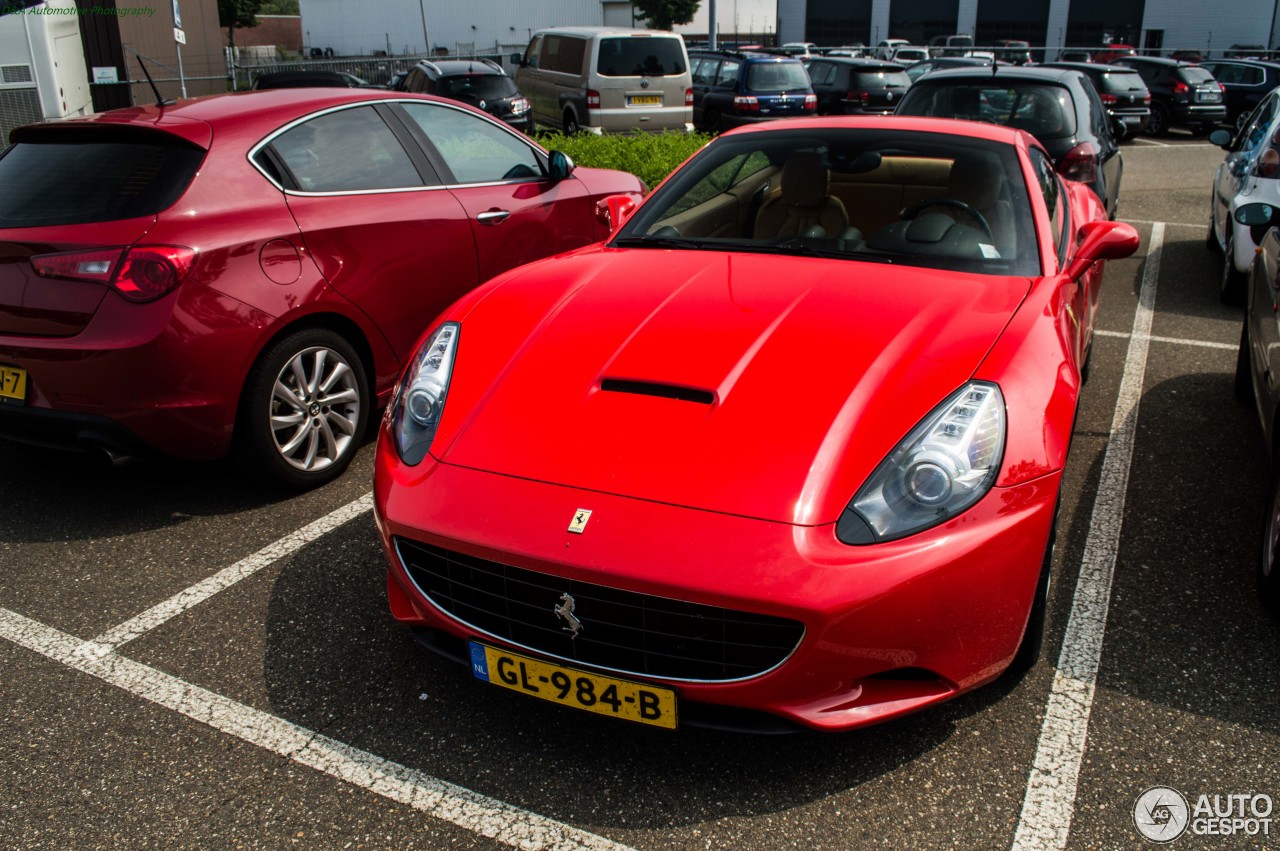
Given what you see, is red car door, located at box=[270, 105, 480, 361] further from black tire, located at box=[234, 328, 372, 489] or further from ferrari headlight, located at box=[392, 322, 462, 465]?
ferrari headlight, located at box=[392, 322, 462, 465]

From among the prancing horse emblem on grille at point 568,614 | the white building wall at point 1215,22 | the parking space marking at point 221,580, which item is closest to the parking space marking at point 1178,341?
the parking space marking at point 221,580

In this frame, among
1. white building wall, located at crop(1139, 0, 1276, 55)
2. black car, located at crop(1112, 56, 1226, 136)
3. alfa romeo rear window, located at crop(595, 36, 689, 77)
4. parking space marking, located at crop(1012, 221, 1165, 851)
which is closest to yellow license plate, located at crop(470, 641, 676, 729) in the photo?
parking space marking, located at crop(1012, 221, 1165, 851)

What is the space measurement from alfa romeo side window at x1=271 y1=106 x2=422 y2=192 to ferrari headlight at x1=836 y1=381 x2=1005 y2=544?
2902 mm

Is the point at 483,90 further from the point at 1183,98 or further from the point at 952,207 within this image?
the point at 952,207

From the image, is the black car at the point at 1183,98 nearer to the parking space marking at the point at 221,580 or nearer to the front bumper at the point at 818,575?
the parking space marking at the point at 221,580

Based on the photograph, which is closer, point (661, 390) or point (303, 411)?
point (661, 390)

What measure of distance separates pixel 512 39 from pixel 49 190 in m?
61.5

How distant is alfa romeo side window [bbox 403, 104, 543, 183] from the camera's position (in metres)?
4.99

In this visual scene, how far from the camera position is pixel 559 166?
5355 millimetres

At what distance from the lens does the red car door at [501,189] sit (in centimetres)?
497

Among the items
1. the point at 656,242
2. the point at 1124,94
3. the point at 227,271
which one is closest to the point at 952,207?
the point at 656,242

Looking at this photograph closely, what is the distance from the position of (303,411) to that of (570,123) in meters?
12.7

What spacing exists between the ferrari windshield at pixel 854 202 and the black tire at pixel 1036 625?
103 cm

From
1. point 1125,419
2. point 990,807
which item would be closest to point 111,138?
point 990,807
